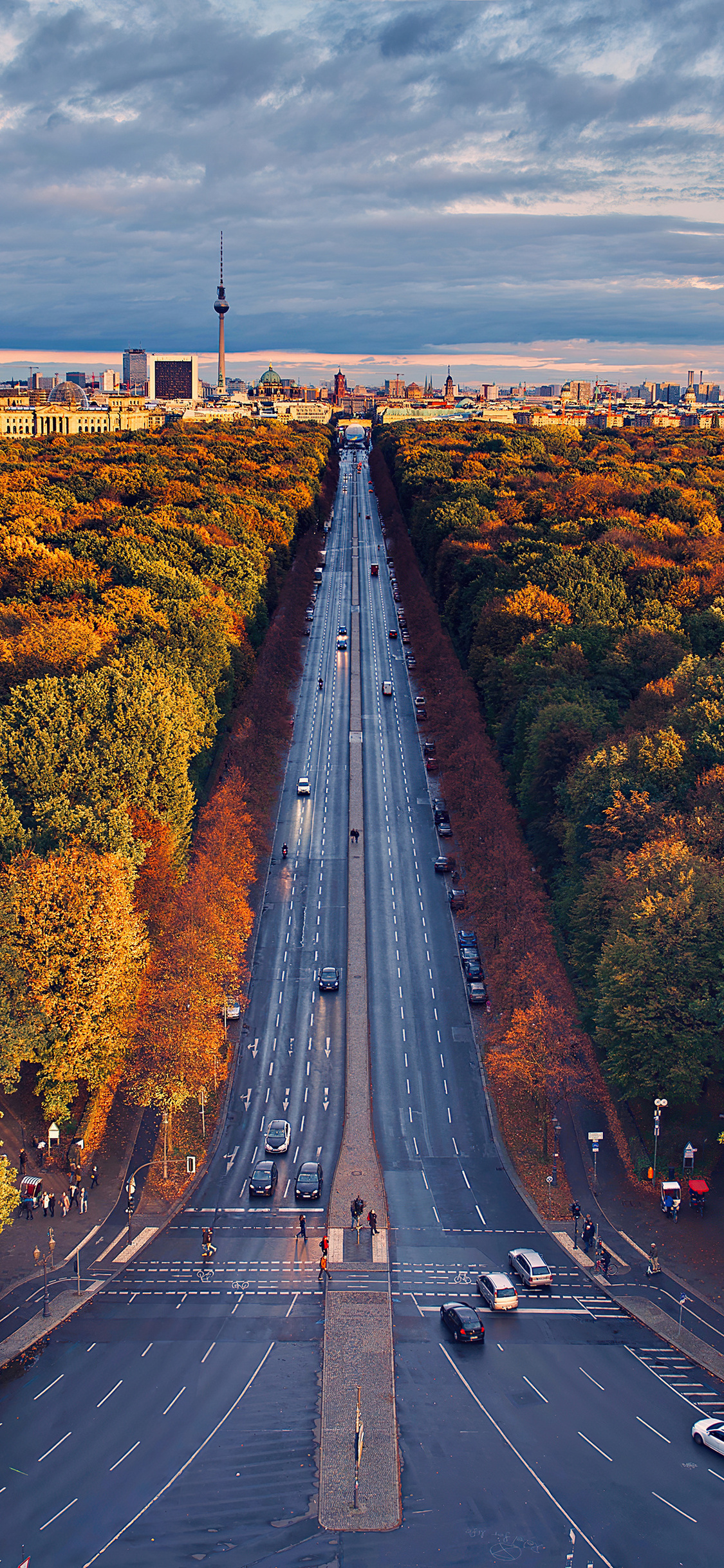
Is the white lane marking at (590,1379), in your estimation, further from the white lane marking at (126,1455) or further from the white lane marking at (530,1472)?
the white lane marking at (126,1455)

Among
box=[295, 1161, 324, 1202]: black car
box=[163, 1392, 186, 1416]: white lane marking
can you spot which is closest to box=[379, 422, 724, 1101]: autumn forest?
box=[295, 1161, 324, 1202]: black car

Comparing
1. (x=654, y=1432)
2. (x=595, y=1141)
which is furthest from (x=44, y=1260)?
(x=654, y=1432)

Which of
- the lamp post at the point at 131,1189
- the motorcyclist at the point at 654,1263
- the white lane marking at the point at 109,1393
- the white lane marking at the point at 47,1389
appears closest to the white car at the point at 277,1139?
the lamp post at the point at 131,1189

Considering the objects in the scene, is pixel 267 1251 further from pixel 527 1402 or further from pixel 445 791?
pixel 445 791

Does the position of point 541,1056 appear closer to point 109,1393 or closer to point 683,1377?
point 683,1377

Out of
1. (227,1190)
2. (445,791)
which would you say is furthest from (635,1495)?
(445,791)
